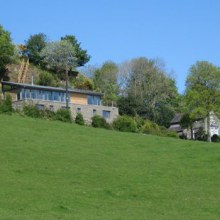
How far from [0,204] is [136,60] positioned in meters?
84.0

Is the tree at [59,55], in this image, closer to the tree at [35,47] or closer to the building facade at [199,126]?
the tree at [35,47]

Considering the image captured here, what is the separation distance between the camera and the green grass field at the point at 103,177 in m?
18.8

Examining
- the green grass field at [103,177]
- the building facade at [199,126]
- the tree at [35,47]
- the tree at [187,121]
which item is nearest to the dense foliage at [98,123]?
the green grass field at [103,177]

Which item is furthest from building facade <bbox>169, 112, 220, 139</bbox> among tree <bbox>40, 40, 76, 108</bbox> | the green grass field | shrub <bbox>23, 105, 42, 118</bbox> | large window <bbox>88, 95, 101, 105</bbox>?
the green grass field

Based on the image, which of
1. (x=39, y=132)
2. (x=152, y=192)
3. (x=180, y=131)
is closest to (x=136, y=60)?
(x=180, y=131)

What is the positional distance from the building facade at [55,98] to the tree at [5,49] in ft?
18.3

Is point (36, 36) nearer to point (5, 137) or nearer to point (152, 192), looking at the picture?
point (5, 137)

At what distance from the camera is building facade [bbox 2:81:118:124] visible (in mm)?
73375

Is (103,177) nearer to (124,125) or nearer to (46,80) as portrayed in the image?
(124,125)

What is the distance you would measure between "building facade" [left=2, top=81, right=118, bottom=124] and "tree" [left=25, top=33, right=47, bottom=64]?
20621 mm

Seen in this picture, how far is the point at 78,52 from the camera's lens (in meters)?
102

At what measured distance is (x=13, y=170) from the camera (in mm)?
25500

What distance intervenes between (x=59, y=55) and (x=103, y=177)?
71.0 metres

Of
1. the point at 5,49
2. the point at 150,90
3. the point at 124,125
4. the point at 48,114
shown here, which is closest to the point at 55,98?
the point at 5,49
